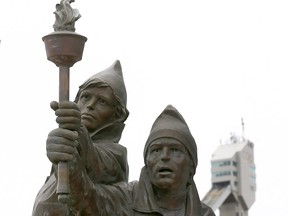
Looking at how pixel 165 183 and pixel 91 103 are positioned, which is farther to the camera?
pixel 91 103

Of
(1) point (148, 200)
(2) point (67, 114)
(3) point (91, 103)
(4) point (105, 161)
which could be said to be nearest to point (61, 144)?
(2) point (67, 114)

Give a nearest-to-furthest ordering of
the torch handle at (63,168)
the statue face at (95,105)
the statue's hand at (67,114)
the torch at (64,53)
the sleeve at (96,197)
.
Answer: the torch handle at (63,168), the torch at (64,53), the statue's hand at (67,114), the sleeve at (96,197), the statue face at (95,105)

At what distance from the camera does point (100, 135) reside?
55.6 feet

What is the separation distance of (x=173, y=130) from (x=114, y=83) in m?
0.90

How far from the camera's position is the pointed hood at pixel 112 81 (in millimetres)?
16859

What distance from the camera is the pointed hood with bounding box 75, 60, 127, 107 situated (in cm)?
1686

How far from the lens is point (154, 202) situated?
16.7 m

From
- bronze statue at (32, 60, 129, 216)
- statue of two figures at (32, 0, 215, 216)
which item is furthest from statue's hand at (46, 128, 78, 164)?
statue of two figures at (32, 0, 215, 216)

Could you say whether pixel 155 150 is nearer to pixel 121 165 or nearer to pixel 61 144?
pixel 121 165

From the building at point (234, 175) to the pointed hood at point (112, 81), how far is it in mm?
54135

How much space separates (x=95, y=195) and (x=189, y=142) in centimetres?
138

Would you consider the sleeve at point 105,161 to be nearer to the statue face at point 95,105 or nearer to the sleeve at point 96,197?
the sleeve at point 96,197

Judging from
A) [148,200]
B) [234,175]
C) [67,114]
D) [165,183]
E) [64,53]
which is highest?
[234,175]

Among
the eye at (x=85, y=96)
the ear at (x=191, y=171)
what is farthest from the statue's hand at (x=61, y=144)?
the ear at (x=191, y=171)
